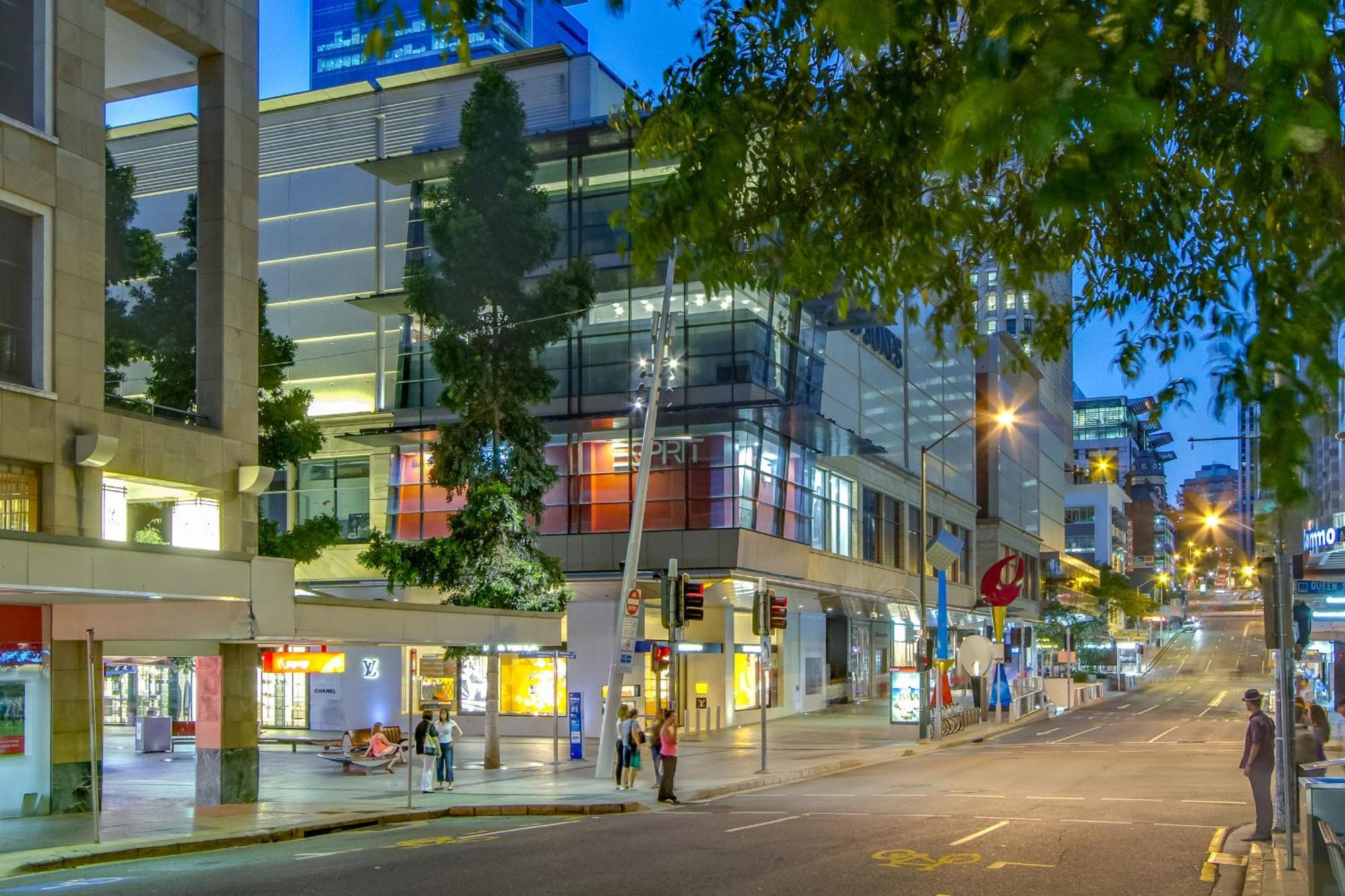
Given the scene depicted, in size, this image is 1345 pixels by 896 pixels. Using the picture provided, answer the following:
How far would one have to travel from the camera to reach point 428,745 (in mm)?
25406

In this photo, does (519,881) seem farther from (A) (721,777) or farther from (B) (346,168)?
(B) (346,168)

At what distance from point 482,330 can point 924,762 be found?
47.7ft

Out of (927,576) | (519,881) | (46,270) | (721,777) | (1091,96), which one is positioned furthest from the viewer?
(927,576)

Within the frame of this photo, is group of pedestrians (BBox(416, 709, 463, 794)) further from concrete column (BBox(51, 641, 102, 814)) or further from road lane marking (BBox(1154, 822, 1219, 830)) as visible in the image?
road lane marking (BBox(1154, 822, 1219, 830))

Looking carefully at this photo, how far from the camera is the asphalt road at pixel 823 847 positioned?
47.4 feet

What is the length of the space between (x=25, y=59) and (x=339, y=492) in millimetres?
31160

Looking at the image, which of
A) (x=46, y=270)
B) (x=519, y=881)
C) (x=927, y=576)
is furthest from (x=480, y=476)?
(x=927, y=576)

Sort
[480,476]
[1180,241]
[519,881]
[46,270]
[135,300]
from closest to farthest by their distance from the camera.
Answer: [1180,241], [519,881], [46,270], [480,476], [135,300]

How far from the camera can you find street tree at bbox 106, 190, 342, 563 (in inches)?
1104

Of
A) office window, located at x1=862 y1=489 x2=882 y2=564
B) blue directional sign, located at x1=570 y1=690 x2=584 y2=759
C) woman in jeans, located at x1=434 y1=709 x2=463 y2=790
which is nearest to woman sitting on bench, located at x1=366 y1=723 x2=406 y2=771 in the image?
woman in jeans, located at x1=434 y1=709 x2=463 y2=790

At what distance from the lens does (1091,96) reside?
559 cm

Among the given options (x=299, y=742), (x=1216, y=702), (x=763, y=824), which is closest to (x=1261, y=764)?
(x=763, y=824)

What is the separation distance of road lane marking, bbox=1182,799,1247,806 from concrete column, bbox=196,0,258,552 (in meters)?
16.5

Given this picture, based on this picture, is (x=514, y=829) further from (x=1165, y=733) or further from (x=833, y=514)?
(x=833, y=514)
